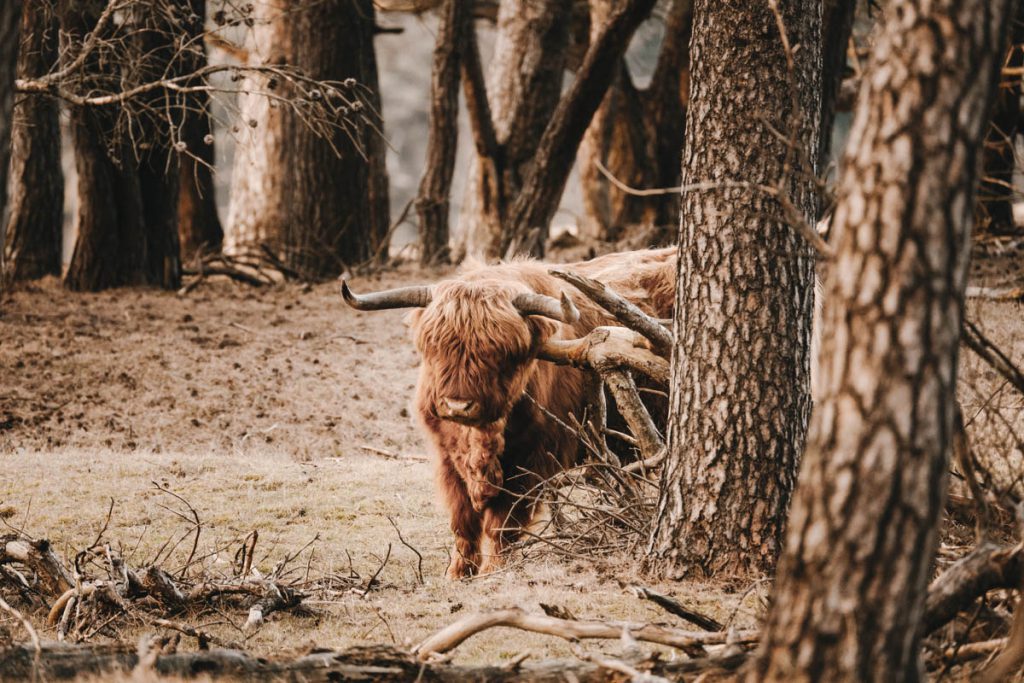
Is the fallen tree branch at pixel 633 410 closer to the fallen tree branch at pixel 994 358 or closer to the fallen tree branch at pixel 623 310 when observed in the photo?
the fallen tree branch at pixel 623 310

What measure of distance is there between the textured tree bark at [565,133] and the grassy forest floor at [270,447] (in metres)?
1.38

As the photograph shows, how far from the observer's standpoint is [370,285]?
43.0 ft

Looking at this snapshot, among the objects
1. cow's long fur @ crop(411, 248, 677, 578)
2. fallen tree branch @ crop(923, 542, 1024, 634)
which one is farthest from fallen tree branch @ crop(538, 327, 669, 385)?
fallen tree branch @ crop(923, 542, 1024, 634)

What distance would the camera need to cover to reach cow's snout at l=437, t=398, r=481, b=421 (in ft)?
19.8

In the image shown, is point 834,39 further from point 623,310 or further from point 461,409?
point 461,409

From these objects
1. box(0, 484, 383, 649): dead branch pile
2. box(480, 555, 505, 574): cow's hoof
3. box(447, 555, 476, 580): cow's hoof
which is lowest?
box(447, 555, 476, 580): cow's hoof

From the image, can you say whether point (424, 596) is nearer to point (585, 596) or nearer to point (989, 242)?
point (585, 596)

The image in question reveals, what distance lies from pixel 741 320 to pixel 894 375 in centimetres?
210

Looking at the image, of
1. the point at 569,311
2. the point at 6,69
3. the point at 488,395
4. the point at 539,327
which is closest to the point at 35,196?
the point at 539,327

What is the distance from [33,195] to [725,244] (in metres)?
10.3

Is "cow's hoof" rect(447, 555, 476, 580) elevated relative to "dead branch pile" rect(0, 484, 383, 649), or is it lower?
lower

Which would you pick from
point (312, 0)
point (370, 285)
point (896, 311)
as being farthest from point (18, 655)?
point (312, 0)

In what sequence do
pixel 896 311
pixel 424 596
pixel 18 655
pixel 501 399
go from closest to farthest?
pixel 896 311 < pixel 18 655 < pixel 424 596 < pixel 501 399

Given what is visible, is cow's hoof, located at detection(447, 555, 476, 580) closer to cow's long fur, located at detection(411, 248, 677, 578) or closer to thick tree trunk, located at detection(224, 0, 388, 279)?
cow's long fur, located at detection(411, 248, 677, 578)
